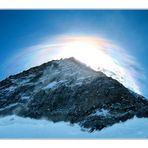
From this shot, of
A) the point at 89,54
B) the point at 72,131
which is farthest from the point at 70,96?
the point at 89,54

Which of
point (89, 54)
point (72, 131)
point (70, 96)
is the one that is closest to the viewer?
point (72, 131)

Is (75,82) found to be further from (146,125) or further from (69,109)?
(146,125)

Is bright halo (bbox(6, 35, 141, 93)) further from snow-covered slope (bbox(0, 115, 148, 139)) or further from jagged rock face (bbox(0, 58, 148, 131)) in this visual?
snow-covered slope (bbox(0, 115, 148, 139))

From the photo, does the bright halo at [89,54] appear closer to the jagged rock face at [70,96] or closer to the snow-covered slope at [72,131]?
the jagged rock face at [70,96]

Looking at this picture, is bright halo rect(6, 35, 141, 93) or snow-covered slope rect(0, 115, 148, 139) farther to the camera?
A: bright halo rect(6, 35, 141, 93)

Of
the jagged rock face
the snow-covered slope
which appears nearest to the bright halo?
the jagged rock face

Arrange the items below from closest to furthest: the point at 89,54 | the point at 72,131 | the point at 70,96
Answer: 1. the point at 72,131
2. the point at 70,96
3. the point at 89,54

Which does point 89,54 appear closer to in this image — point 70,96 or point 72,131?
point 70,96
